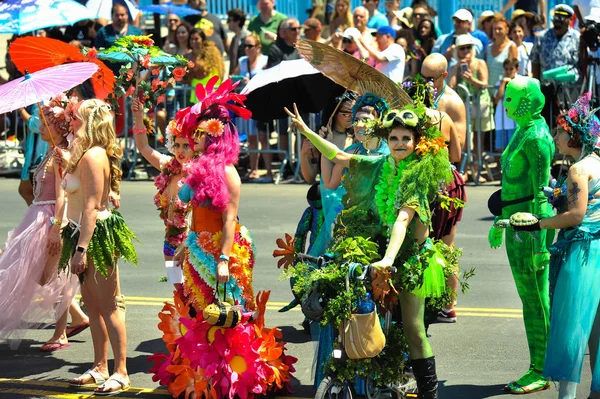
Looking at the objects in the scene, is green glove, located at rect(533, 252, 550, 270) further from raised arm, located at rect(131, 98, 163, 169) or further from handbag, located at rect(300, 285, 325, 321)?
raised arm, located at rect(131, 98, 163, 169)

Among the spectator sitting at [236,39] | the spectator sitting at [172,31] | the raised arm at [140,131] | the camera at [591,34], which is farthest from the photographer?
the spectator sitting at [172,31]

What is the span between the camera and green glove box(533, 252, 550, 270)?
727 cm

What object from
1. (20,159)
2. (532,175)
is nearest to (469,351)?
(532,175)

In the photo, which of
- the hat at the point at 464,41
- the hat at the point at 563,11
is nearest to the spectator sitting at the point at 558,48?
the hat at the point at 563,11

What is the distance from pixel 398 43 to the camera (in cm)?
1591

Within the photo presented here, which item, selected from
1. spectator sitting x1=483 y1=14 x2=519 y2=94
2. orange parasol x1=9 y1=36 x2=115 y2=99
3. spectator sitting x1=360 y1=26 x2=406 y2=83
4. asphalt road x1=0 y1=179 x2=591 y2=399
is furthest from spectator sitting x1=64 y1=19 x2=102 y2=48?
orange parasol x1=9 y1=36 x2=115 y2=99

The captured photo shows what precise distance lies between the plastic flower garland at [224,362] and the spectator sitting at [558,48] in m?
8.73

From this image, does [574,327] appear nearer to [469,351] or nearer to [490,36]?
[469,351]

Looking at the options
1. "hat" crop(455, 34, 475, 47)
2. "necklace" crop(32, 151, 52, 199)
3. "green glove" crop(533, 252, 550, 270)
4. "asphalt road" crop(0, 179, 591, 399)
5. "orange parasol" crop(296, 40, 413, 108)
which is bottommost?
"asphalt road" crop(0, 179, 591, 399)

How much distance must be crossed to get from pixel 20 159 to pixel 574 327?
494 inches

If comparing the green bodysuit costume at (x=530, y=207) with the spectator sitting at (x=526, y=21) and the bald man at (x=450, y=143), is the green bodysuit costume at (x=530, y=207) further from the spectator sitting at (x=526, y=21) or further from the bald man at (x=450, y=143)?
the spectator sitting at (x=526, y=21)

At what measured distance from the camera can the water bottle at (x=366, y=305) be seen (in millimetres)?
6246

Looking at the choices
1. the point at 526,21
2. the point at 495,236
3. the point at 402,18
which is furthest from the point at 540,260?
the point at 526,21

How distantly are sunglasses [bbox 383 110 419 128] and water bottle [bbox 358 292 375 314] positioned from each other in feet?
3.54
